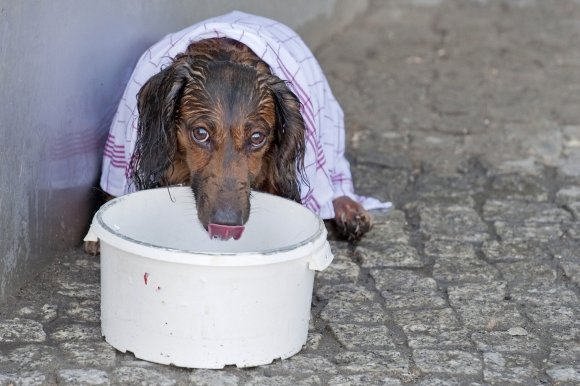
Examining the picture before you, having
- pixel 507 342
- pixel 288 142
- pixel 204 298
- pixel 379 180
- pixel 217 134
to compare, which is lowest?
pixel 379 180

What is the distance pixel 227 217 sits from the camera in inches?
159

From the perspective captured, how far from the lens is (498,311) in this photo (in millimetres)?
4473

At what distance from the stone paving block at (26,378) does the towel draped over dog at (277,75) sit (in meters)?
1.20

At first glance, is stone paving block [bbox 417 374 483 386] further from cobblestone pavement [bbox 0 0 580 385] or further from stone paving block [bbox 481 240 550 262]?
stone paving block [bbox 481 240 550 262]

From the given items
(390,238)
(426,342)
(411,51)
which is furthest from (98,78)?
(411,51)

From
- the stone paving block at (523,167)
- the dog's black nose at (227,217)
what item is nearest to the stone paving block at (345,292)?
the dog's black nose at (227,217)

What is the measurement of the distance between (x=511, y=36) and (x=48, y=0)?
542cm

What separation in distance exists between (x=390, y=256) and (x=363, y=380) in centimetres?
128

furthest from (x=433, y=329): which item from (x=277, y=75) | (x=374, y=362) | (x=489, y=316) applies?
(x=277, y=75)

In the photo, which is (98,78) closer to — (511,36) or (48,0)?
(48,0)

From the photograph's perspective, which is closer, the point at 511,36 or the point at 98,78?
the point at 98,78

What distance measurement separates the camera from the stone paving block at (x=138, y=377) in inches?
147

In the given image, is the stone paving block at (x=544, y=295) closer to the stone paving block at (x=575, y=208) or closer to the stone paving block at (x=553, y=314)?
the stone paving block at (x=553, y=314)

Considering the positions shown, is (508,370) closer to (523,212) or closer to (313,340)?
(313,340)
